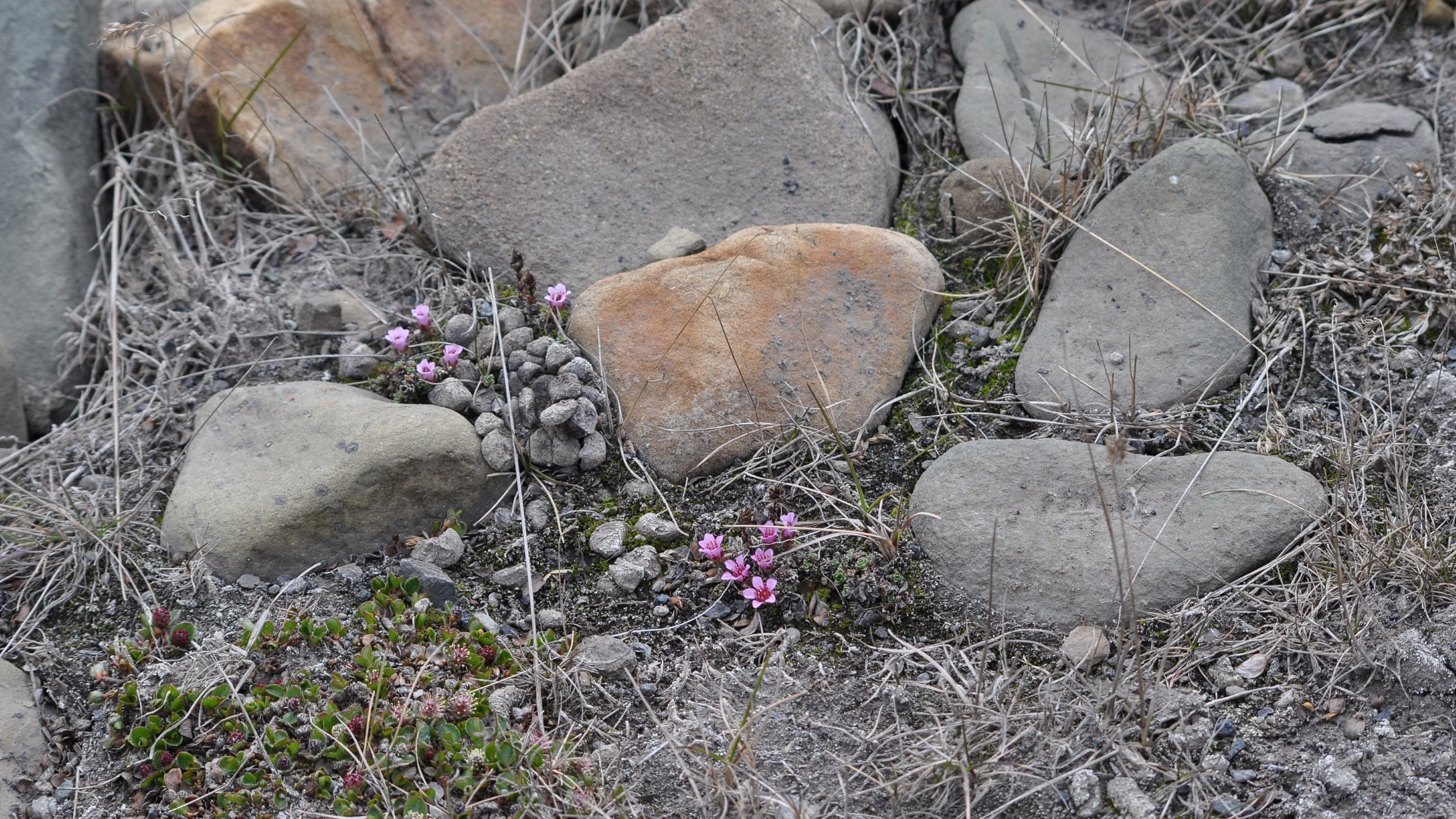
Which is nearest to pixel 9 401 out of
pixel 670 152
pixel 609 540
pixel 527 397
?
pixel 527 397

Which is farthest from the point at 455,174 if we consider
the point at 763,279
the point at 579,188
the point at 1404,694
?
the point at 1404,694

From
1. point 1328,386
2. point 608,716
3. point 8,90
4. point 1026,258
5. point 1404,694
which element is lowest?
point 608,716

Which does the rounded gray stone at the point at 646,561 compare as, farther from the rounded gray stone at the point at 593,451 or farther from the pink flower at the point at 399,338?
the pink flower at the point at 399,338

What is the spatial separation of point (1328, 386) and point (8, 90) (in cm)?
445

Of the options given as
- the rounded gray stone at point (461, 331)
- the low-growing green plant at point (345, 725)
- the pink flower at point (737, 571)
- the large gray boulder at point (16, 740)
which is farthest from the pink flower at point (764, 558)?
the large gray boulder at point (16, 740)

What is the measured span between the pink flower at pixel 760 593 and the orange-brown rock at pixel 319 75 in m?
2.11

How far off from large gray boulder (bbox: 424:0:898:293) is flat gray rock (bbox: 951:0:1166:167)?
35cm

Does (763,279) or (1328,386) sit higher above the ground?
(763,279)

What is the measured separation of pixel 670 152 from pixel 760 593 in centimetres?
Result: 176

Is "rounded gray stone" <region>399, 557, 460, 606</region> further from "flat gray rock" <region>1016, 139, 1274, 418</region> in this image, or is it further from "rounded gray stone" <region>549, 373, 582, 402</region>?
"flat gray rock" <region>1016, 139, 1274, 418</region>

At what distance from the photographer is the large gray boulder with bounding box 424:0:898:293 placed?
11.3ft

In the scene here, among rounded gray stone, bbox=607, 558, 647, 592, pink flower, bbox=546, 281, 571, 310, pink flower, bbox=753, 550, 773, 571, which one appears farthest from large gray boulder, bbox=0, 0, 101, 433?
pink flower, bbox=753, 550, 773, 571

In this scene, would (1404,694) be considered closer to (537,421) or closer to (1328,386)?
(1328,386)

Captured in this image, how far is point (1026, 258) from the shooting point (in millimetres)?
3268
